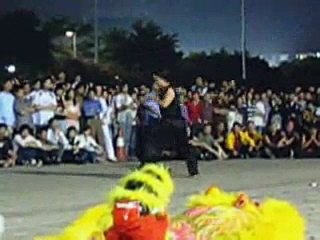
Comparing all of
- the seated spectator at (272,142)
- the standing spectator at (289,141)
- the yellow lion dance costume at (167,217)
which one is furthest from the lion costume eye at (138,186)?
the standing spectator at (289,141)

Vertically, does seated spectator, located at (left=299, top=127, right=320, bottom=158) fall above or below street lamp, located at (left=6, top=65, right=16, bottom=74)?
below

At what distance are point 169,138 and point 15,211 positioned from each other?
5.04 metres

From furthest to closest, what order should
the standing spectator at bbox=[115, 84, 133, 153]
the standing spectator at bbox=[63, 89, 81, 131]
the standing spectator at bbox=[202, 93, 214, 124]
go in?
the standing spectator at bbox=[202, 93, 214, 124] < the standing spectator at bbox=[115, 84, 133, 153] < the standing spectator at bbox=[63, 89, 81, 131]

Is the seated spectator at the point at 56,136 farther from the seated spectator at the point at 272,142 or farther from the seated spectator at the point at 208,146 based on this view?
the seated spectator at the point at 272,142

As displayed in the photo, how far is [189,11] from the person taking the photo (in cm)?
2952

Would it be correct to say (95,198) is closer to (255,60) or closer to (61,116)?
(61,116)

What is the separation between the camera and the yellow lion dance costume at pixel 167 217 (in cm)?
405

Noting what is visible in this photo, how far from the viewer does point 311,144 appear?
2214 cm

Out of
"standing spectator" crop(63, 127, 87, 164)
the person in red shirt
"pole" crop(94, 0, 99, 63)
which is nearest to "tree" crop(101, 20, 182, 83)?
"pole" crop(94, 0, 99, 63)

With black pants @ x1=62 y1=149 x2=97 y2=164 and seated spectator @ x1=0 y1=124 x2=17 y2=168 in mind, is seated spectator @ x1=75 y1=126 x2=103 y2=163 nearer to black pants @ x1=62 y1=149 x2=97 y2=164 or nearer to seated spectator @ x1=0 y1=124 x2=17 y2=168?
black pants @ x1=62 y1=149 x2=97 y2=164

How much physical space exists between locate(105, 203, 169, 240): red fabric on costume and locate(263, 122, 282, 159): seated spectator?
58.9 feet

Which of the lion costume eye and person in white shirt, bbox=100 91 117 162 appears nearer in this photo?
the lion costume eye

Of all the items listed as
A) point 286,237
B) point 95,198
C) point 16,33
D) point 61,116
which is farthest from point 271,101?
point 286,237

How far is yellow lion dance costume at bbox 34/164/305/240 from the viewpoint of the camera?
4047mm
